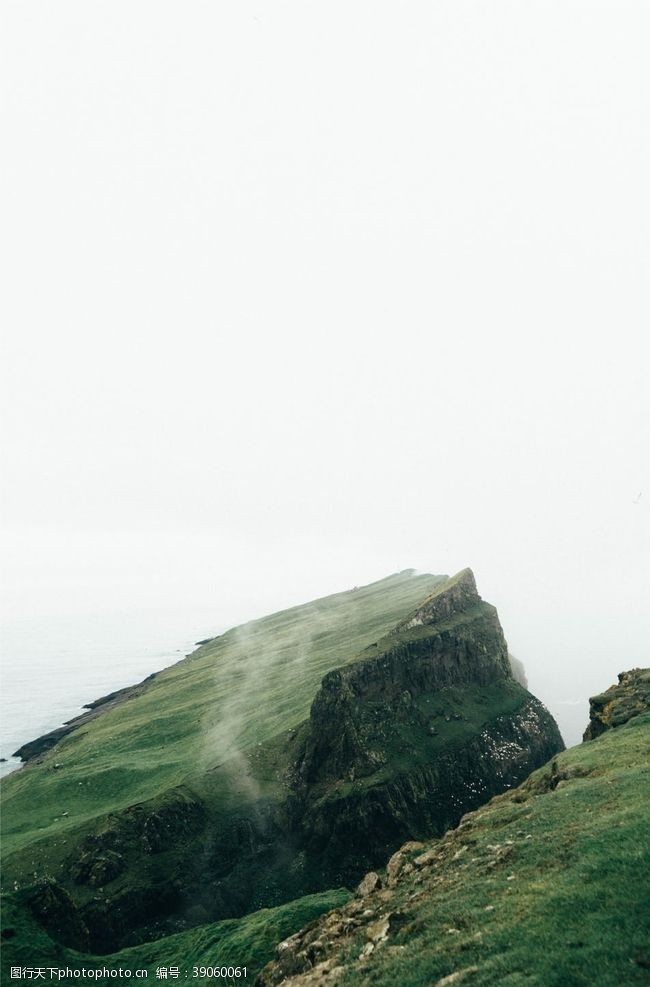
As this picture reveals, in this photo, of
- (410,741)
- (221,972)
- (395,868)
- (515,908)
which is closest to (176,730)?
(410,741)

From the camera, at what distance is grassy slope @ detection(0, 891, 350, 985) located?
29734 mm

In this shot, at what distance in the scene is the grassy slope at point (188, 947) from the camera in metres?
29.7

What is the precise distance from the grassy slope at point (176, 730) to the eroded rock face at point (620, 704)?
4123 cm

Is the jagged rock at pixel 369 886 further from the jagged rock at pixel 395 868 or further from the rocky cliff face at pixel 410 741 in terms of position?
the rocky cliff face at pixel 410 741

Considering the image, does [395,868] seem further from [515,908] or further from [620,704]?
[620,704]

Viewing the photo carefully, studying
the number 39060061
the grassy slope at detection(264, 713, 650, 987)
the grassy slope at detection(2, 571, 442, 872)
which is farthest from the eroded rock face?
the grassy slope at detection(2, 571, 442, 872)

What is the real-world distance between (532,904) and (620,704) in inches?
1595

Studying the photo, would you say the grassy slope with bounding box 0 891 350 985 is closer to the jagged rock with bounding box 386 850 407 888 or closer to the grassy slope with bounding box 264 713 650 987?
the jagged rock with bounding box 386 850 407 888

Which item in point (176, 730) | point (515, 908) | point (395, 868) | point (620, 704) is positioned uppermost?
point (176, 730)

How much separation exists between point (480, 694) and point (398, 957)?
67.7 metres

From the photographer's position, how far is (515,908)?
66.5ft

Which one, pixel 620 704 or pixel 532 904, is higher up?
pixel 532 904

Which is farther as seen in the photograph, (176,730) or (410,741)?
(176,730)

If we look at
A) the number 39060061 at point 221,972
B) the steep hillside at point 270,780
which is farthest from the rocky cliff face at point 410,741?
the number 39060061 at point 221,972
